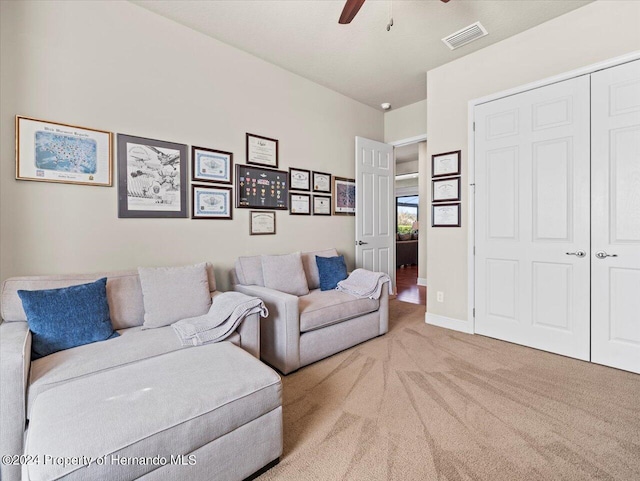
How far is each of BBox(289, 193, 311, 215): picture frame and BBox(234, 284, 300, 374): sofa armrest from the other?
1387 mm

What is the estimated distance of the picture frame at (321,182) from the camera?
3.81 metres

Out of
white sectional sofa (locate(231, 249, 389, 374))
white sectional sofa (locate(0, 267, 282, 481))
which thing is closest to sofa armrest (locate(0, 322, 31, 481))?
white sectional sofa (locate(0, 267, 282, 481))

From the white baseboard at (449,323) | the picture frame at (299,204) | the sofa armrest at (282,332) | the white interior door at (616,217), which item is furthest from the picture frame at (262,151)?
the white interior door at (616,217)

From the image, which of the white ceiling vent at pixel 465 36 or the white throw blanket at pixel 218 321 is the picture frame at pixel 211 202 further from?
the white ceiling vent at pixel 465 36

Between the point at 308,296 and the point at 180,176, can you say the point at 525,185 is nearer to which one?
the point at 308,296

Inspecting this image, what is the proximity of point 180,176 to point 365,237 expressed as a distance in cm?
247

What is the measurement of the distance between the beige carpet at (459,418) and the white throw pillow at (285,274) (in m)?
0.77

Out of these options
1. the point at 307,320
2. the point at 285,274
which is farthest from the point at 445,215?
the point at 307,320

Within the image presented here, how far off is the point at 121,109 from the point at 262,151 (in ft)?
4.24

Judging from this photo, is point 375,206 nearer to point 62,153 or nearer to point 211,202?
point 211,202

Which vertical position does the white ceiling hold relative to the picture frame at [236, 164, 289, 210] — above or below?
above

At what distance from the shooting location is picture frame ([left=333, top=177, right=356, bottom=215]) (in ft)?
13.3

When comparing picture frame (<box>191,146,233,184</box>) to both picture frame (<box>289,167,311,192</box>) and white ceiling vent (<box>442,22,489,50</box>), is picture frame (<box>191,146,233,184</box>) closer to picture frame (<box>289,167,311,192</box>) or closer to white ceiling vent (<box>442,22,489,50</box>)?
picture frame (<box>289,167,311,192</box>)

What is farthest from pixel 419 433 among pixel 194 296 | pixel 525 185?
pixel 525 185
